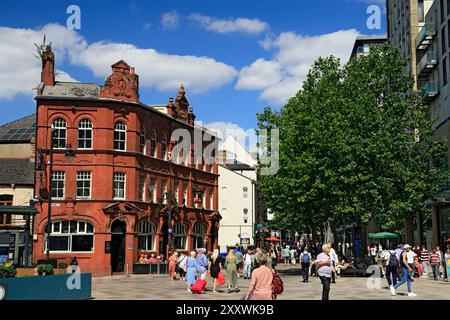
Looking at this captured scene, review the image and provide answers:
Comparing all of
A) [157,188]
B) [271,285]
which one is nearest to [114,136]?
[157,188]

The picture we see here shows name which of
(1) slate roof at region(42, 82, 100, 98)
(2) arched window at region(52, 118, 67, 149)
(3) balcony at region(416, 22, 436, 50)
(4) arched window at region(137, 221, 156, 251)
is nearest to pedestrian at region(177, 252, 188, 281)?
(4) arched window at region(137, 221, 156, 251)

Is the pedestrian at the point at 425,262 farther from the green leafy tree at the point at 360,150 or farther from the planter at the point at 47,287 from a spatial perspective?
the planter at the point at 47,287

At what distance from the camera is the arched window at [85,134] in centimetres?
3999

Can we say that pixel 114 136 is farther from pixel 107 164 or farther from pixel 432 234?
pixel 432 234

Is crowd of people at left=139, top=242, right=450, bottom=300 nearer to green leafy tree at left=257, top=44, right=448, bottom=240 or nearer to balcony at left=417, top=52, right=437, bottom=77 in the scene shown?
green leafy tree at left=257, top=44, right=448, bottom=240

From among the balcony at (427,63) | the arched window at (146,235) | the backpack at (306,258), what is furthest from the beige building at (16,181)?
the balcony at (427,63)

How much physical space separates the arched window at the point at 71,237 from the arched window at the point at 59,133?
17.8ft

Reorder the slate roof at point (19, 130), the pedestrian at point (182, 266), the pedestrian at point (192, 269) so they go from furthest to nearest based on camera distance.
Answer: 1. the slate roof at point (19, 130)
2. the pedestrian at point (182, 266)
3. the pedestrian at point (192, 269)

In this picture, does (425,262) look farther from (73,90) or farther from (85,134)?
(73,90)

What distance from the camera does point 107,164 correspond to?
39.8 metres

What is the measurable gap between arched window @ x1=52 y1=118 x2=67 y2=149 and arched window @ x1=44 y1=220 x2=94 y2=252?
5.43 meters
